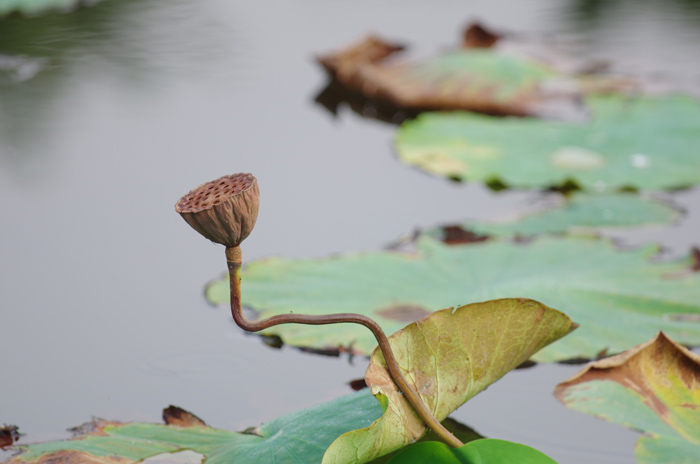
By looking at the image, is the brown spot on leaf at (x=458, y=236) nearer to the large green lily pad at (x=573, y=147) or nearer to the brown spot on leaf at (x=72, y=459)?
the large green lily pad at (x=573, y=147)

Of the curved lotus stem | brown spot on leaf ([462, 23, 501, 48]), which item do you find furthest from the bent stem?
brown spot on leaf ([462, 23, 501, 48])

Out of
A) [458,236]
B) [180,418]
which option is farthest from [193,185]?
[180,418]

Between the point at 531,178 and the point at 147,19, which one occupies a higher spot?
the point at 147,19

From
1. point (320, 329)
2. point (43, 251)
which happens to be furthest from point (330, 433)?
point (43, 251)

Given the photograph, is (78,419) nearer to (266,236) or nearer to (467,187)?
(266,236)

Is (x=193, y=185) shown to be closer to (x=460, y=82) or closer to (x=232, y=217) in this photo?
(x=460, y=82)
